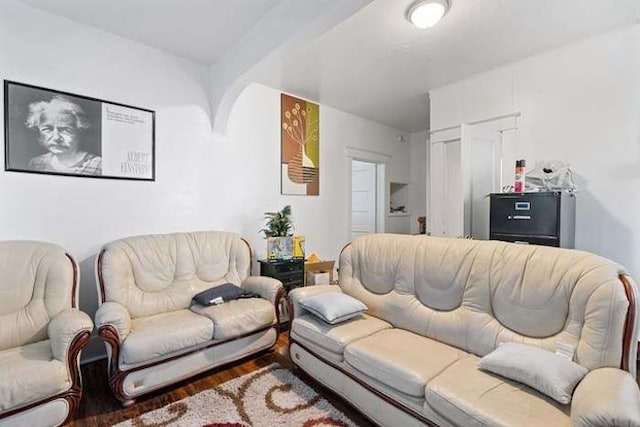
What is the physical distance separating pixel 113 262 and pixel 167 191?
2.99 feet

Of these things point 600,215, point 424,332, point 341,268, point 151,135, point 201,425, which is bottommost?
point 201,425

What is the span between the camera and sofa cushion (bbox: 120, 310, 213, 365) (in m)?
1.96

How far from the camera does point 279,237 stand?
3.38m

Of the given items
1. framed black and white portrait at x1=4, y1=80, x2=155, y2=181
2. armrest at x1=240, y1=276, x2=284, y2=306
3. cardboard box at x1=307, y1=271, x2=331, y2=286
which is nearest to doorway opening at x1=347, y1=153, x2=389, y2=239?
cardboard box at x1=307, y1=271, x2=331, y2=286

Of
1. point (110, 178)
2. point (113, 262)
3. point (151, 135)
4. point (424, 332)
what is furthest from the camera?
point (151, 135)

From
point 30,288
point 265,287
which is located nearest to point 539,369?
point 265,287

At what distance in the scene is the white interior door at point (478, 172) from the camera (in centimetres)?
324

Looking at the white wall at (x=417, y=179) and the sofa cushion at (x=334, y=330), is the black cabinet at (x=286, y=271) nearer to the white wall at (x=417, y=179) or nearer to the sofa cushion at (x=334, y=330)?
the sofa cushion at (x=334, y=330)

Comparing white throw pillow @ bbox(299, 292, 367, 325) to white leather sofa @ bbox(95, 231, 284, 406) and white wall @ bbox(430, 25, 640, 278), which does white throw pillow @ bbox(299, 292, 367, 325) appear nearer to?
white leather sofa @ bbox(95, 231, 284, 406)

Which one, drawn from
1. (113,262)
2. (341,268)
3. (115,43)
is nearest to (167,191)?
(113,262)

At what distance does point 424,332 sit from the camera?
6.79 ft

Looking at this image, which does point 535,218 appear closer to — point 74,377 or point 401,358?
point 401,358

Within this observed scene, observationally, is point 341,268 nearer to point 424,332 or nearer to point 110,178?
point 424,332

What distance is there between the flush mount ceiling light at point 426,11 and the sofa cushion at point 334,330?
84.8 inches
